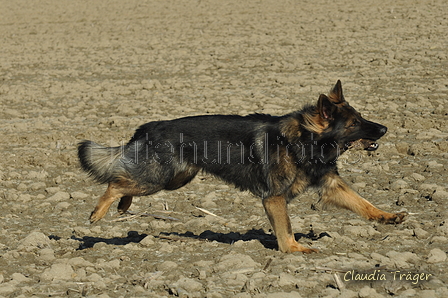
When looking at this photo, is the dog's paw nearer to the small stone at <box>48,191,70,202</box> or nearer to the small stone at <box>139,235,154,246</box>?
the small stone at <box>139,235,154,246</box>

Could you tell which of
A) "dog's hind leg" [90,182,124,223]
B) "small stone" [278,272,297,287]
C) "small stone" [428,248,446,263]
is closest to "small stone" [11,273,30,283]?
"dog's hind leg" [90,182,124,223]

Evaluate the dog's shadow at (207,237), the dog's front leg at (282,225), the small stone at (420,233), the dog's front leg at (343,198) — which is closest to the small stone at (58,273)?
the dog's shadow at (207,237)

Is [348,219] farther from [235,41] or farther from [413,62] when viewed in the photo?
[235,41]

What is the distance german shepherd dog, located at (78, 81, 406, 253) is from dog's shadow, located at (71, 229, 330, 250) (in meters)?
0.23

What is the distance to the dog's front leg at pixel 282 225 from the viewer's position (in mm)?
4820

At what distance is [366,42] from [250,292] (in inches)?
384

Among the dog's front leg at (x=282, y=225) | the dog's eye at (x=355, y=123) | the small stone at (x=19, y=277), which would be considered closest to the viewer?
the small stone at (x=19, y=277)

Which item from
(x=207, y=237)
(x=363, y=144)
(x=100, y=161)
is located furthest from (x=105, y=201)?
(x=363, y=144)

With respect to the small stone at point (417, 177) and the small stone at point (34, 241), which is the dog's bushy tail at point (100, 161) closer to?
the small stone at point (34, 241)

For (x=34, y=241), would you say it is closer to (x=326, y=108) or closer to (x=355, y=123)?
(x=326, y=108)

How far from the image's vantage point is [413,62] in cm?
1112

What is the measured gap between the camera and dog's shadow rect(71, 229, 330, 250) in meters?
5.25

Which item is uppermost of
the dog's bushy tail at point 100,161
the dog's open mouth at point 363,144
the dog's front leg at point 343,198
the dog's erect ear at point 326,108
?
the dog's erect ear at point 326,108

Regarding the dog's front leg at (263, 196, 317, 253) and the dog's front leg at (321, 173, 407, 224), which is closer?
the dog's front leg at (263, 196, 317, 253)
